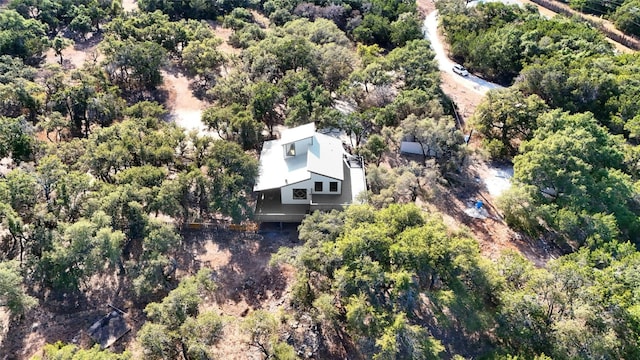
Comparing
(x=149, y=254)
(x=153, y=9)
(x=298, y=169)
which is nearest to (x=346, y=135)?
(x=298, y=169)

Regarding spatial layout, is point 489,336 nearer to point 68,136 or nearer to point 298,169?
point 298,169

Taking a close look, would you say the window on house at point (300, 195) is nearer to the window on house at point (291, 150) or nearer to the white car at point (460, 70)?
the window on house at point (291, 150)

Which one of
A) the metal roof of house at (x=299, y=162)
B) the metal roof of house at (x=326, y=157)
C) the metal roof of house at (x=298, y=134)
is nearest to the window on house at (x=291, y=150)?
the metal roof of house at (x=299, y=162)

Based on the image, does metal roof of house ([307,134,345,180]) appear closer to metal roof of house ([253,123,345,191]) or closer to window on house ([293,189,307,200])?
metal roof of house ([253,123,345,191])

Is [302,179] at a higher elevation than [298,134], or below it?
below

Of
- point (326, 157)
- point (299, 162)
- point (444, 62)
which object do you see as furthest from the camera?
point (444, 62)

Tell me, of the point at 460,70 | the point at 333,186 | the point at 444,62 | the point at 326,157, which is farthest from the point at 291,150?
the point at 444,62

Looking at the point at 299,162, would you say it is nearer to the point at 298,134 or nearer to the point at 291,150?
the point at 291,150
